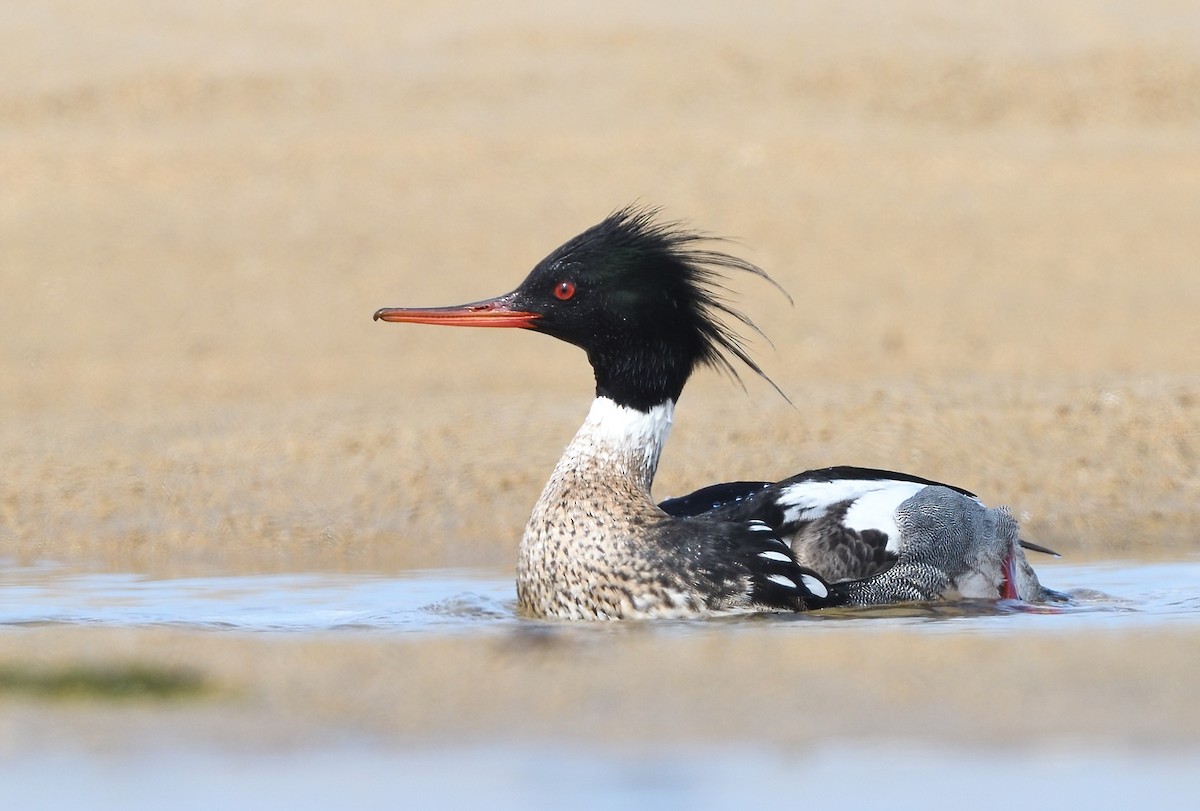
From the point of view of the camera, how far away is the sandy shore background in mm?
8914

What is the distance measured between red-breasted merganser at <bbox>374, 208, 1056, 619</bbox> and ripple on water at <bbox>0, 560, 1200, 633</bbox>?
0.11m

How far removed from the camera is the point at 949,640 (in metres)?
5.60

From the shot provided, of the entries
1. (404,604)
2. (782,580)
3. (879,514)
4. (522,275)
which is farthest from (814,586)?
(522,275)

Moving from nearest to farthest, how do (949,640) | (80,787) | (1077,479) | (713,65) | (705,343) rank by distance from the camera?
(80,787) → (949,640) → (705,343) → (1077,479) → (713,65)

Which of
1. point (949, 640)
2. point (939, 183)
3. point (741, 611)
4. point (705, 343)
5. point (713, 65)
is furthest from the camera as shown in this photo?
point (713, 65)

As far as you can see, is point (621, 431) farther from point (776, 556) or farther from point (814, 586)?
point (814, 586)

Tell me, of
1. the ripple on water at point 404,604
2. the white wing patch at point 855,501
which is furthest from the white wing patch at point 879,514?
the ripple on water at point 404,604

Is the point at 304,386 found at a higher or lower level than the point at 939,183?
lower

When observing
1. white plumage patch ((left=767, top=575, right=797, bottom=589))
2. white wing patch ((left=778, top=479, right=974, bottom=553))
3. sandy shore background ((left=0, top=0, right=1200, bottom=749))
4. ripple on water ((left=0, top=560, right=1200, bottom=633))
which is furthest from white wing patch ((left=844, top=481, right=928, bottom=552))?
sandy shore background ((left=0, top=0, right=1200, bottom=749))

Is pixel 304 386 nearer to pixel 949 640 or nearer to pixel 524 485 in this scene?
pixel 524 485

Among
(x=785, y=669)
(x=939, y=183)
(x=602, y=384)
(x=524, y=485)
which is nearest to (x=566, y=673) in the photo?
(x=785, y=669)

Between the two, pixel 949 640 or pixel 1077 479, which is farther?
pixel 1077 479

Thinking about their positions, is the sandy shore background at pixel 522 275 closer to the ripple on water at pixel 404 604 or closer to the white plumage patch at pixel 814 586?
the ripple on water at pixel 404 604

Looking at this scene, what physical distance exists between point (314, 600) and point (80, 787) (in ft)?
10.6
